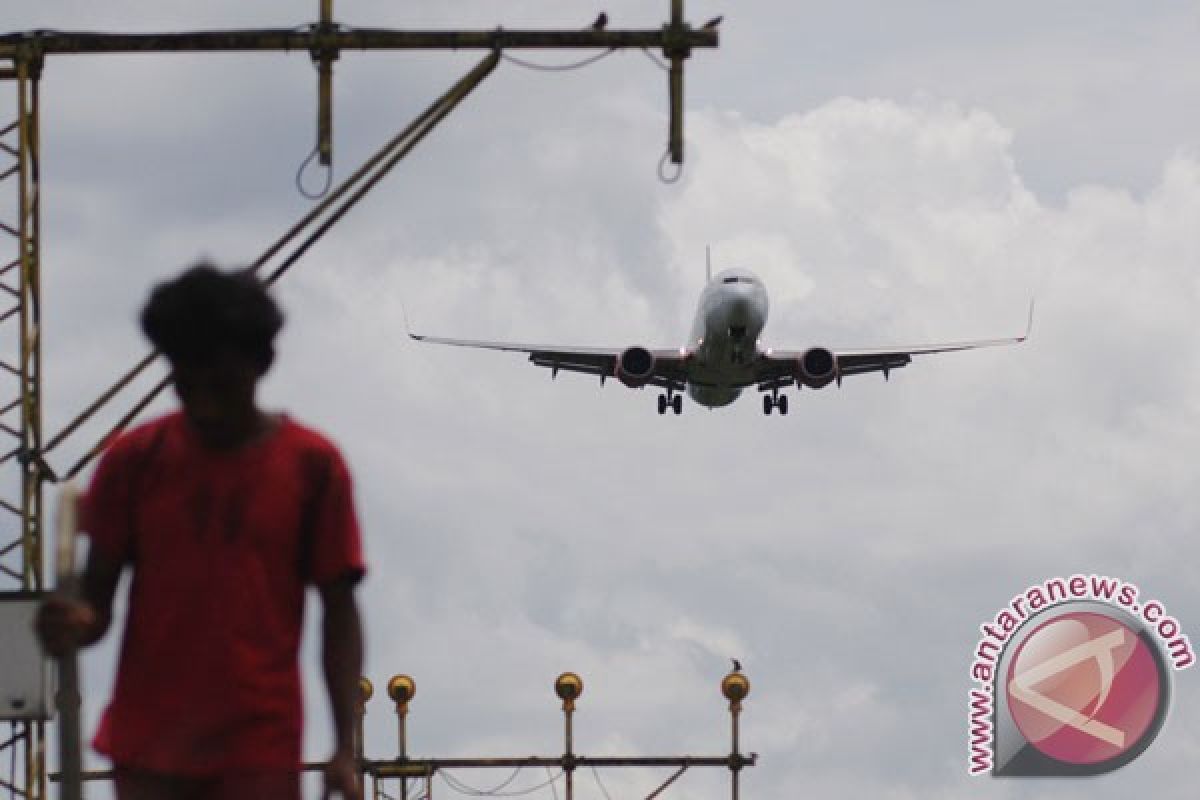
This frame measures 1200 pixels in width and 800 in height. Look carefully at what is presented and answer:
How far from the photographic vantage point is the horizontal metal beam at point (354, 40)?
56.7 feet

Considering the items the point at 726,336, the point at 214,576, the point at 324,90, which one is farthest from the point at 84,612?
the point at 726,336

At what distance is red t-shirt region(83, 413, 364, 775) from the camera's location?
5.93 meters

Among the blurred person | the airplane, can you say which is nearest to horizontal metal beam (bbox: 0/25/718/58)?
the blurred person

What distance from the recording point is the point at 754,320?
187 ft

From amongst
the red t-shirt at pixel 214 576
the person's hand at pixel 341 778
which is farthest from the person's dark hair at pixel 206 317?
the person's hand at pixel 341 778

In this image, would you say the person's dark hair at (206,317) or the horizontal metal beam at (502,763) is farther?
the horizontal metal beam at (502,763)

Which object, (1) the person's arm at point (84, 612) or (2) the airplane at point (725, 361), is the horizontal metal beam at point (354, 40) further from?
(2) the airplane at point (725, 361)

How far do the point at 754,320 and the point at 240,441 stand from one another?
5108 centimetres

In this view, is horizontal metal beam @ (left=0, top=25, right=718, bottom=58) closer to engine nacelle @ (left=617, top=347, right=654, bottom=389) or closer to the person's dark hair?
the person's dark hair

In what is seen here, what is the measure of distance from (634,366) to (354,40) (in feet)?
136

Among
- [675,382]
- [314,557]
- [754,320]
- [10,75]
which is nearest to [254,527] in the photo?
[314,557]

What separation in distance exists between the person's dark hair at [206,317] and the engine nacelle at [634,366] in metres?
52.3

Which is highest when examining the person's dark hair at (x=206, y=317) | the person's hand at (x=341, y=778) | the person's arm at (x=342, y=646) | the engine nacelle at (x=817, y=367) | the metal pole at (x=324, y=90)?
the engine nacelle at (x=817, y=367)

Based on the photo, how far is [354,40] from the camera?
17312 millimetres
